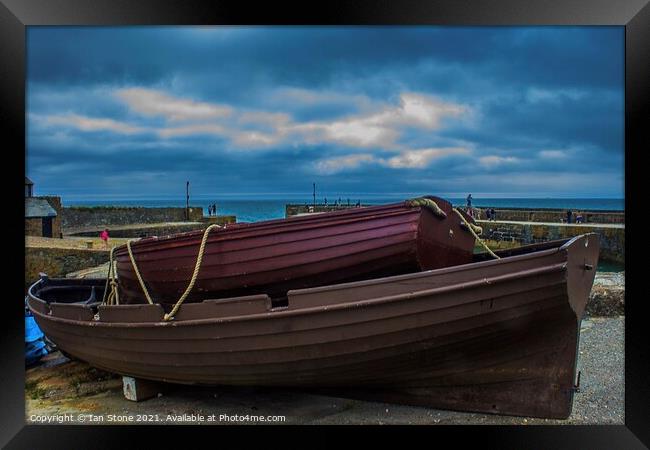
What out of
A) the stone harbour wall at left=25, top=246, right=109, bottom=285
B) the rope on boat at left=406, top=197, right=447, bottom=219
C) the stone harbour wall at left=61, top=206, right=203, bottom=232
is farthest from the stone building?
the rope on boat at left=406, top=197, right=447, bottom=219

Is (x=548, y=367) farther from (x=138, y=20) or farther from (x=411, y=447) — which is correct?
(x=138, y=20)

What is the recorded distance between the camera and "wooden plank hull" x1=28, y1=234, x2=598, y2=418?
319 centimetres

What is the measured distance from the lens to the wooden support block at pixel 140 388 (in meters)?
4.26

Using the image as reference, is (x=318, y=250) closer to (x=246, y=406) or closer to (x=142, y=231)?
(x=246, y=406)

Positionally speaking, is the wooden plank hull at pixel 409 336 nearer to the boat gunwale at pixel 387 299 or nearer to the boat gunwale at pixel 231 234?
the boat gunwale at pixel 387 299

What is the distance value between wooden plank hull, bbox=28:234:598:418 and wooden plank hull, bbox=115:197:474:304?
291 mm

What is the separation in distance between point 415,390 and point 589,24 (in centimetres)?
302

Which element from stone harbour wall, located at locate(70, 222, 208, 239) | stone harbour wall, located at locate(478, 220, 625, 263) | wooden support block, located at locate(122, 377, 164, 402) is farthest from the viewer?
stone harbour wall, located at locate(70, 222, 208, 239)

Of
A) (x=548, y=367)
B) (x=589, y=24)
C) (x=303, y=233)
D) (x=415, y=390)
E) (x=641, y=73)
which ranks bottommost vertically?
(x=415, y=390)

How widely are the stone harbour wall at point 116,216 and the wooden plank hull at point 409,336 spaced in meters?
17.1

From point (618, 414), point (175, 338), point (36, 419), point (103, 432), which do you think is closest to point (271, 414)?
point (175, 338)

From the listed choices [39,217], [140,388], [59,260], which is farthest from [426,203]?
[39,217]

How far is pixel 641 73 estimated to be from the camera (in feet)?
11.9

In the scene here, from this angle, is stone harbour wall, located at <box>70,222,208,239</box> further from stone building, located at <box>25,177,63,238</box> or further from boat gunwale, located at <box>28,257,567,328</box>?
boat gunwale, located at <box>28,257,567,328</box>
